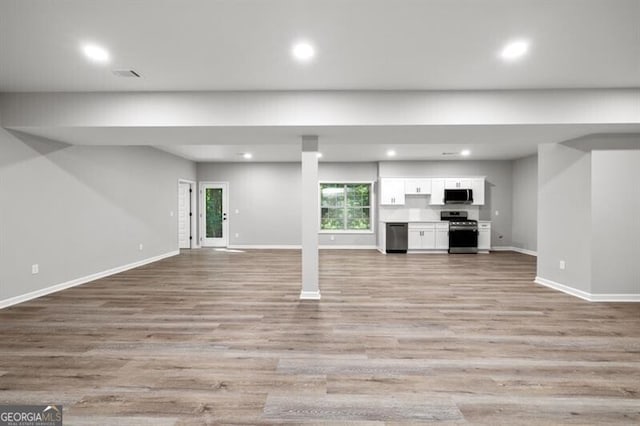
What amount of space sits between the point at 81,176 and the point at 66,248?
3.94 feet

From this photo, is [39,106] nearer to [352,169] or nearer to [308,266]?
[308,266]

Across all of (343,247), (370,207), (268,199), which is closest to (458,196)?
(370,207)

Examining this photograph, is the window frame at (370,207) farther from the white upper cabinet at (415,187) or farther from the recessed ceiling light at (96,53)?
the recessed ceiling light at (96,53)

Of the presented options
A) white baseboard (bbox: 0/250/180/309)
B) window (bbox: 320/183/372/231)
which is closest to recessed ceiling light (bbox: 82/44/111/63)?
white baseboard (bbox: 0/250/180/309)

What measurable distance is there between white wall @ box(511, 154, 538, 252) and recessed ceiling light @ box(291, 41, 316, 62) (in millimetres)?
7533

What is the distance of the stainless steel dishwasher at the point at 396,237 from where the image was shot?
8.46m

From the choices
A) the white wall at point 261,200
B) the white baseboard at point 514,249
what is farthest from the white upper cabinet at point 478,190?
the white wall at point 261,200

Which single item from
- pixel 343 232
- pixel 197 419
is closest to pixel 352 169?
pixel 343 232

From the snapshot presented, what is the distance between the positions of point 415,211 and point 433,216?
0.55m

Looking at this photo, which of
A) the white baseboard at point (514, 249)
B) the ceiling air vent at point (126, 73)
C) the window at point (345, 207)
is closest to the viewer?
the ceiling air vent at point (126, 73)

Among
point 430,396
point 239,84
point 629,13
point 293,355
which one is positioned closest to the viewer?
point 430,396

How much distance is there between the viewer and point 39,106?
147 inches

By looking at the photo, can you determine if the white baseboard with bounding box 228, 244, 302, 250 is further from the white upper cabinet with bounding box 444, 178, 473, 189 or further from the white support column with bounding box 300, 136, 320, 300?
the white support column with bounding box 300, 136, 320, 300

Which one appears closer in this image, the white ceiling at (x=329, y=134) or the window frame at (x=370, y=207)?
the white ceiling at (x=329, y=134)
